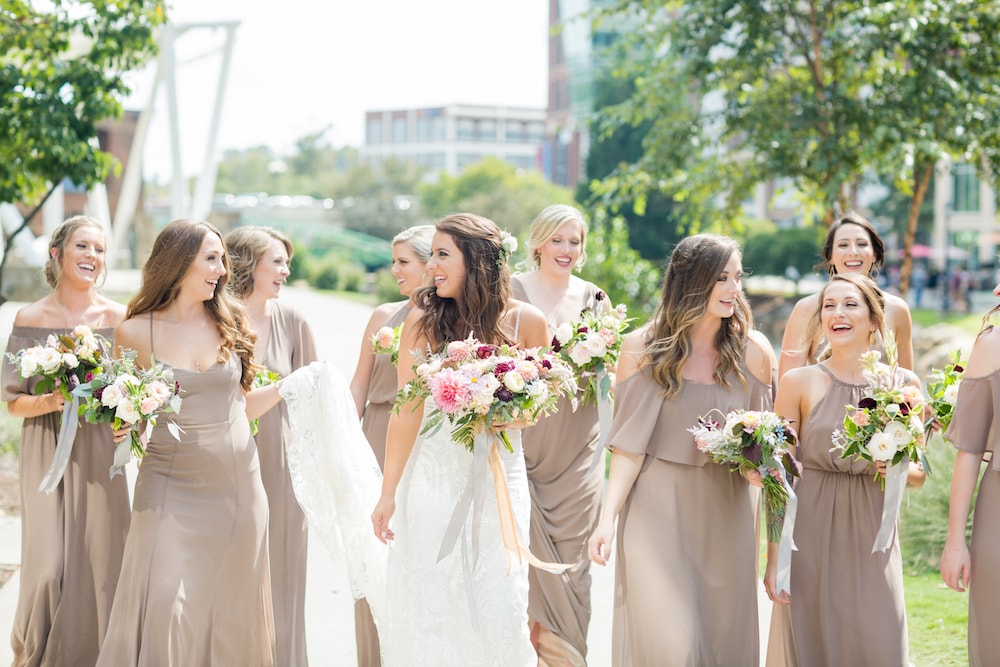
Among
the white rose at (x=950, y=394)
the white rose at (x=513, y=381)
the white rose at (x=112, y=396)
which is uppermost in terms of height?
the white rose at (x=513, y=381)

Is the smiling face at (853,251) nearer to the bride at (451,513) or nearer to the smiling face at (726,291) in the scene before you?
the smiling face at (726,291)

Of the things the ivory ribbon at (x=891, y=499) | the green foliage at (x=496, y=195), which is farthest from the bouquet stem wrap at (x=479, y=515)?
the green foliage at (x=496, y=195)

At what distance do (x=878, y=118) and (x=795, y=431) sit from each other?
8.71 meters

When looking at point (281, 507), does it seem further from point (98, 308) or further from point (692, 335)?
point (692, 335)

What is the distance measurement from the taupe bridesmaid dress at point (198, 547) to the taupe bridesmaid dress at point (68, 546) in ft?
3.27

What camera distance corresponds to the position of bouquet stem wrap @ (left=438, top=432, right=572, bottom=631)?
5090mm

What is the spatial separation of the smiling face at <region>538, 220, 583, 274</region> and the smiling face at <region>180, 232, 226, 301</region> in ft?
7.67

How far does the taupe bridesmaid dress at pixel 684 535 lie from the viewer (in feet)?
16.8

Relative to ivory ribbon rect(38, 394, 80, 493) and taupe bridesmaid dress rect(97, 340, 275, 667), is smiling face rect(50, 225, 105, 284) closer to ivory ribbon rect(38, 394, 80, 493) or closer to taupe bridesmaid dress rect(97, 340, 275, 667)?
ivory ribbon rect(38, 394, 80, 493)

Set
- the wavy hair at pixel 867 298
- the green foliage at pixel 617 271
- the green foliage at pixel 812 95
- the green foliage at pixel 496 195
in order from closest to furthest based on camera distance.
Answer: the wavy hair at pixel 867 298, the green foliage at pixel 812 95, the green foliage at pixel 617 271, the green foliage at pixel 496 195

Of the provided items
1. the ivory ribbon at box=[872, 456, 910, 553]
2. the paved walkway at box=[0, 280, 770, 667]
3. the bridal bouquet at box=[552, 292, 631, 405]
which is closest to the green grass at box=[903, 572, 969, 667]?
the paved walkway at box=[0, 280, 770, 667]

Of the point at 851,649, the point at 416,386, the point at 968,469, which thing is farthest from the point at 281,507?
the point at 968,469

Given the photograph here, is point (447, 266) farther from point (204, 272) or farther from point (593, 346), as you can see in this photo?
point (593, 346)

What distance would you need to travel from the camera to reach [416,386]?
5125mm
